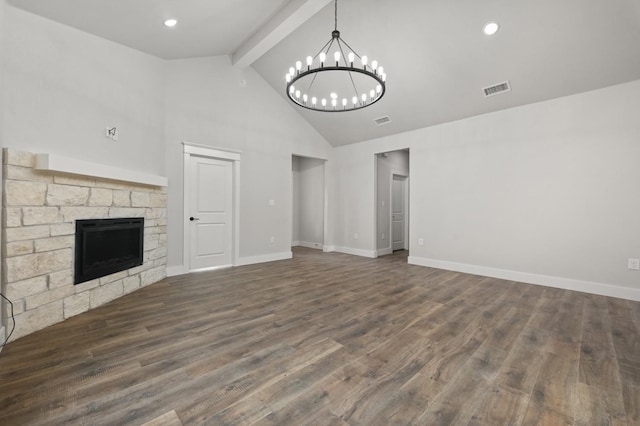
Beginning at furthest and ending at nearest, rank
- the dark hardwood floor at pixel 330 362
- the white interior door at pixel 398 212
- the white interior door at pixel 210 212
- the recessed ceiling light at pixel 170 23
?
the white interior door at pixel 398 212, the white interior door at pixel 210 212, the recessed ceiling light at pixel 170 23, the dark hardwood floor at pixel 330 362

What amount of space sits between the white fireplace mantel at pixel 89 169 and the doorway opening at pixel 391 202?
15.3 ft

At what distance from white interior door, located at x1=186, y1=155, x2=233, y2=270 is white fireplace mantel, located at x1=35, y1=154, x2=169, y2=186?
86cm

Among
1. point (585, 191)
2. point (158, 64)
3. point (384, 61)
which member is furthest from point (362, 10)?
point (585, 191)

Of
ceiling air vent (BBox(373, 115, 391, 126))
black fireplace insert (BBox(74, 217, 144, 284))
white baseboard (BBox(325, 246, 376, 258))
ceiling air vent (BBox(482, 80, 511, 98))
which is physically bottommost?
white baseboard (BBox(325, 246, 376, 258))

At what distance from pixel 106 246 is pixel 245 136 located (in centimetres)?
307

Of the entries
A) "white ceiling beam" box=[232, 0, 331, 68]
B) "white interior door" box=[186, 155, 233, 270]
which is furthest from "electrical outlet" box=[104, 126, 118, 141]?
"white ceiling beam" box=[232, 0, 331, 68]

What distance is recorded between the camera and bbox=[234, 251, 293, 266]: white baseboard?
17.3ft

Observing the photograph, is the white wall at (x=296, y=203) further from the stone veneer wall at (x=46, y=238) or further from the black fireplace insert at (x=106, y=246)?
the stone veneer wall at (x=46, y=238)

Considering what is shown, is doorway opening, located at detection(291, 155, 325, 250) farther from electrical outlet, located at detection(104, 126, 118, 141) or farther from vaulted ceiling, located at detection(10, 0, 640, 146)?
electrical outlet, located at detection(104, 126, 118, 141)

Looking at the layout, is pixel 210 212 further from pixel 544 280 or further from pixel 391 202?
pixel 544 280

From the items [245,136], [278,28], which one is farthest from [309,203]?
[278,28]

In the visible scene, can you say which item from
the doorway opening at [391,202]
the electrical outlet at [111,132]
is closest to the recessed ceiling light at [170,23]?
the electrical outlet at [111,132]

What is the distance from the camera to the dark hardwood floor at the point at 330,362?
144cm

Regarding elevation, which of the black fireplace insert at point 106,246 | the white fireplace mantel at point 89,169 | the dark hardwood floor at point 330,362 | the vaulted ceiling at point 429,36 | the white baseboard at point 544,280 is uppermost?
the vaulted ceiling at point 429,36
